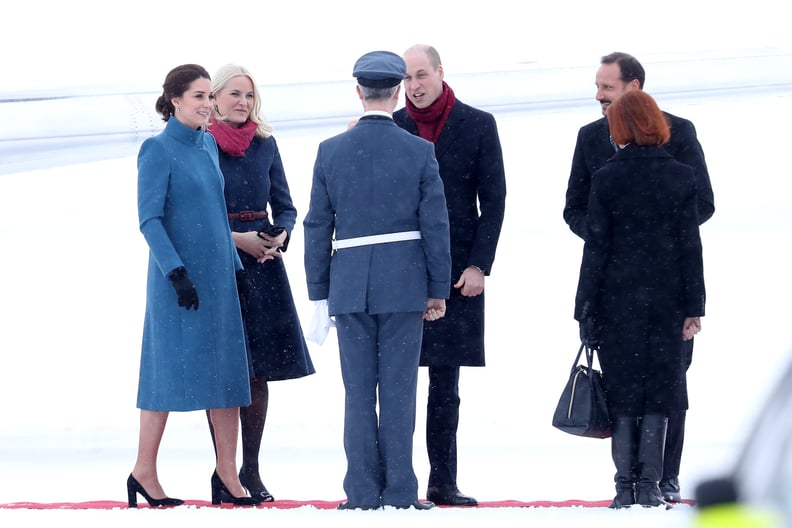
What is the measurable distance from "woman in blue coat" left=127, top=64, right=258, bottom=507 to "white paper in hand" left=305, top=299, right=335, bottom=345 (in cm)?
24

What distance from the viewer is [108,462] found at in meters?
4.60

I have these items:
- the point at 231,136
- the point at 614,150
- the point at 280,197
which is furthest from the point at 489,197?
the point at 231,136

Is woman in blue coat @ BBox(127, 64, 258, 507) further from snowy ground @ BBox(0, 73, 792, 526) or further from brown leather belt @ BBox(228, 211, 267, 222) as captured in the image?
snowy ground @ BBox(0, 73, 792, 526)

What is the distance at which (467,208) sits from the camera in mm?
3652

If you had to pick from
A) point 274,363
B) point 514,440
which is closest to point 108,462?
point 274,363

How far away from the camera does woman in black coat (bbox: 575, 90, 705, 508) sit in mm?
3158

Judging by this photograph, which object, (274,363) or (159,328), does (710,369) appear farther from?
(159,328)

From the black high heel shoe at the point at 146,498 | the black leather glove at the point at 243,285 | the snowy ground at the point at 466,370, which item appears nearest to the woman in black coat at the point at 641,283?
the snowy ground at the point at 466,370

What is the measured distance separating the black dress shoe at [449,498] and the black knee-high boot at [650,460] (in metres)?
0.51

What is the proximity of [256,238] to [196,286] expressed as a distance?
13.2 inches

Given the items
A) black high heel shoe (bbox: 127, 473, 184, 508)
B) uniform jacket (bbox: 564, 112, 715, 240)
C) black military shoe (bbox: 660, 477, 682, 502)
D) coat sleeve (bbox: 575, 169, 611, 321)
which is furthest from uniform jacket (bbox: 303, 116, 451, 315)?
black military shoe (bbox: 660, 477, 682, 502)

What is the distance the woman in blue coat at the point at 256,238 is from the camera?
3695mm

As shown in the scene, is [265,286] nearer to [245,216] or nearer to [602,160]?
[245,216]

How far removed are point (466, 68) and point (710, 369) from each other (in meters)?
5.90
